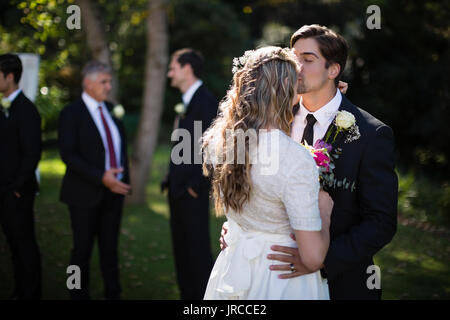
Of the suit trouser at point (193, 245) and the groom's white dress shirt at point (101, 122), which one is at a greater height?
the groom's white dress shirt at point (101, 122)

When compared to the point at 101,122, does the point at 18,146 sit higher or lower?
lower

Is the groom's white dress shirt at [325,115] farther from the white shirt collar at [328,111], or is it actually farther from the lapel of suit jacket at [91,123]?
the lapel of suit jacket at [91,123]

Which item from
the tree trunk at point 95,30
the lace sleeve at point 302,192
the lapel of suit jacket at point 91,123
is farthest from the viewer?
the tree trunk at point 95,30

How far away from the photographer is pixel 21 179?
442cm

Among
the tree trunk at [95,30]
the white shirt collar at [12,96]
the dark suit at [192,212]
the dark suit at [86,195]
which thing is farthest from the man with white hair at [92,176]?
the tree trunk at [95,30]

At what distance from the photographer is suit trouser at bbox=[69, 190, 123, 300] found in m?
4.71

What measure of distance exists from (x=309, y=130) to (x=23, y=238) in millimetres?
3138

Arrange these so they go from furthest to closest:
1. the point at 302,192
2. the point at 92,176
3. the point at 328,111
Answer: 1. the point at 92,176
2. the point at 328,111
3. the point at 302,192

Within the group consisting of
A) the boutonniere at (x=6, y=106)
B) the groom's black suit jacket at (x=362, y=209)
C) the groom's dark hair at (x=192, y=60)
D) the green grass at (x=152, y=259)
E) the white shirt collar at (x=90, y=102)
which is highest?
the groom's dark hair at (x=192, y=60)

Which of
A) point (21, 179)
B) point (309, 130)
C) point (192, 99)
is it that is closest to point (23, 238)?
point (21, 179)

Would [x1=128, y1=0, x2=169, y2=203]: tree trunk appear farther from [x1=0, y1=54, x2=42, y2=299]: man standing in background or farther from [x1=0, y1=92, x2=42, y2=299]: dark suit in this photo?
[x1=0, y1=92, x2=42, y2=299]: dark suit

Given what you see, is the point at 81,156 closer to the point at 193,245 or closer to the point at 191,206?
the point at 191,206

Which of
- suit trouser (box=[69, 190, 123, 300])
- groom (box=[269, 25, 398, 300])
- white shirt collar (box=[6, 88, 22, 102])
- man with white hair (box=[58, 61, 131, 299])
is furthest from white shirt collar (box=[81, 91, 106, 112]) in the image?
groom (box=[269, 25, 398, 300])

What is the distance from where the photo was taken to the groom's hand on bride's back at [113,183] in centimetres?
470
